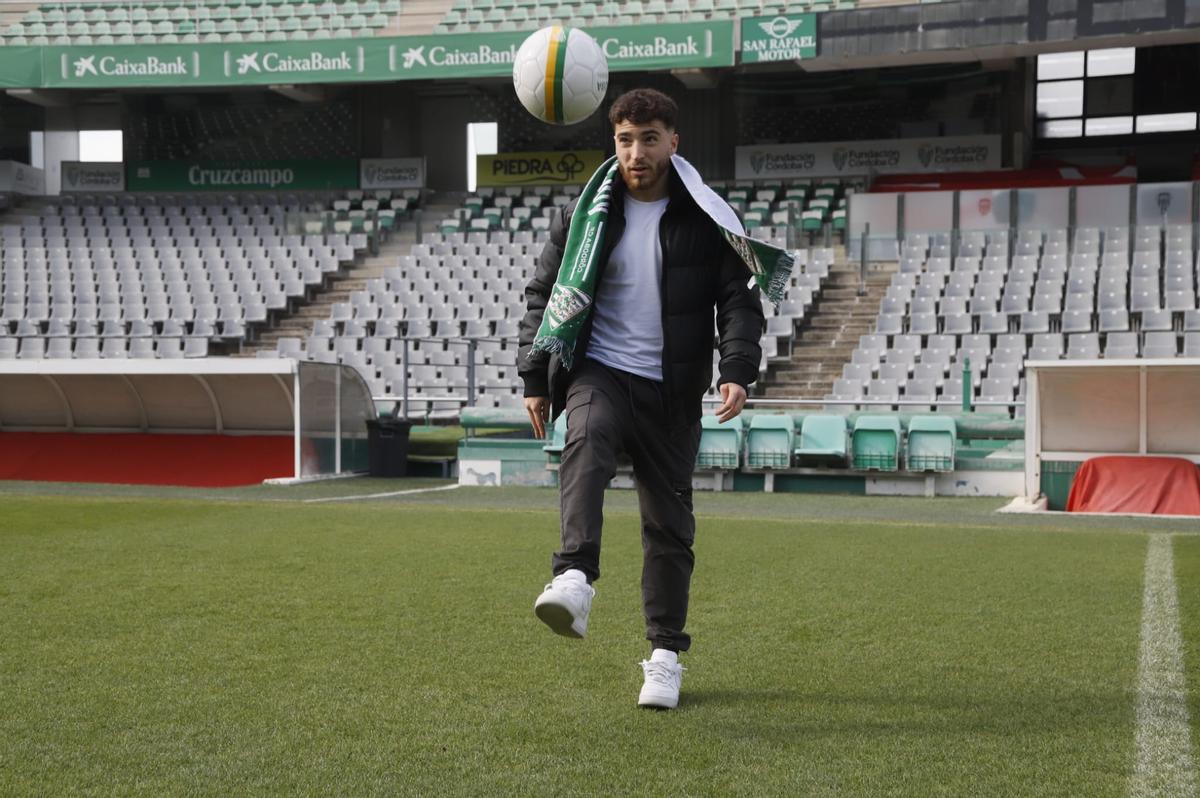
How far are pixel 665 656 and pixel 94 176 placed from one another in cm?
3381

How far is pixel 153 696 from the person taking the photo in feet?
12.2

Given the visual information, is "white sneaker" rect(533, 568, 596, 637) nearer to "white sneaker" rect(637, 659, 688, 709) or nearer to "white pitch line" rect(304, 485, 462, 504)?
"white sneaker" rect(637, 659, 688, 709)

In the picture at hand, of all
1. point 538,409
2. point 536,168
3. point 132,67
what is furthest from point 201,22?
point 538,409

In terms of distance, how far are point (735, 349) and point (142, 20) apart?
3006 cm

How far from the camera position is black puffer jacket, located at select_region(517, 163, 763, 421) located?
12.5 feet

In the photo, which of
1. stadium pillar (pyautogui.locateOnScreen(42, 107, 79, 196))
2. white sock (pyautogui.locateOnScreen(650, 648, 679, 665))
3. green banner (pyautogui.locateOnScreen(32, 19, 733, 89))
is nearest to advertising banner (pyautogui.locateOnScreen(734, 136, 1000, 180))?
green banner (pyautogui.locateOnScreen(32, 19, 733, 89))

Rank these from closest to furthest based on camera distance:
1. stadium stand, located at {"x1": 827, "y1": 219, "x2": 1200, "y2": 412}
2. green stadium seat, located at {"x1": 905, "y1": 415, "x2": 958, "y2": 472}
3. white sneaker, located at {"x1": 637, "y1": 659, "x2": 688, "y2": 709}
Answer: white sneaker, located at {"x1": 637, "y1": 659, "x2": 688, "y2": 709}, green stadium seat, located at {"x1": 905, "y1": 415, "x2": 958, "y2": 472}, stadium stand, located at {"x1": 827, "y1": 219, "x2": 1200, "y2": 412}

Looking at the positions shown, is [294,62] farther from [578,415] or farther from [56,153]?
[578,415]

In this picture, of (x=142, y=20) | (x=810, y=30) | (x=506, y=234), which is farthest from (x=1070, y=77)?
(x=142, y=20)

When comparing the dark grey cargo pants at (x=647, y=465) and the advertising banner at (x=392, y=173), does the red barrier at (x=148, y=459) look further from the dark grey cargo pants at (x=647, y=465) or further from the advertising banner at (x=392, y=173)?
the advertising banner at (x=392, y=173)

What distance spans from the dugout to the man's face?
1052 centimetres

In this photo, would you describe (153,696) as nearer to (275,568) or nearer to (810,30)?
(275,568)

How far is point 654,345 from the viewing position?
3854 mm

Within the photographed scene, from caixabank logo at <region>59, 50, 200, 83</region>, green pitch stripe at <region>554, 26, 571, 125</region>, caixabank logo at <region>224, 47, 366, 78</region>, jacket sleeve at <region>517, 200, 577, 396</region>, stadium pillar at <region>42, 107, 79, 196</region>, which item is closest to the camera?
jacket sleeve at <region>517, 200, 577, 396</region>
